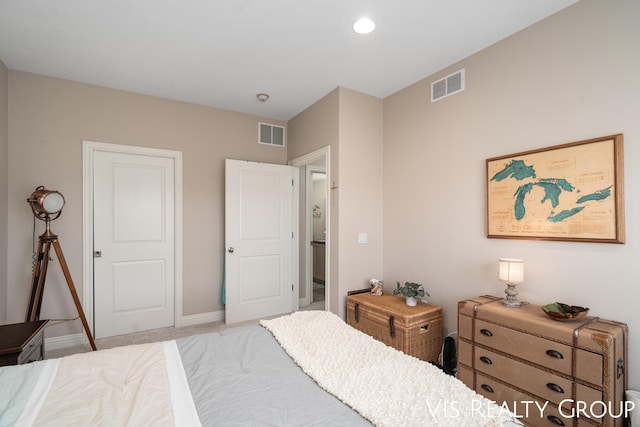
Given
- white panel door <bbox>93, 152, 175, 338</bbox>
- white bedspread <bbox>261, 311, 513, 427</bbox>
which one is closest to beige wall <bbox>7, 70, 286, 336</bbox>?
white panel door <bbox>93, 152, 175, 338</bbox>

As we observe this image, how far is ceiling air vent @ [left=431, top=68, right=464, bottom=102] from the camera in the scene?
2.68 meters

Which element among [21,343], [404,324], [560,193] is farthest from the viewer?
[404,324]

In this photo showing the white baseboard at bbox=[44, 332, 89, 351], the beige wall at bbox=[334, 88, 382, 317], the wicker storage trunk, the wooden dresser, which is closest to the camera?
the wooden dresser

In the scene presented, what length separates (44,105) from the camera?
9.75 feet

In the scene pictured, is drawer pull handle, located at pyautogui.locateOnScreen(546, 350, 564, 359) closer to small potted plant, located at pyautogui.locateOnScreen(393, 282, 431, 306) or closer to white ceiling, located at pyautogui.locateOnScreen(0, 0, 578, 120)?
small potted plant, located at pyautogui.locateOnScreen(393, 282, 431, 306)

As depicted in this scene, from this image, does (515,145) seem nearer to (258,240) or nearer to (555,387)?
(555,387)

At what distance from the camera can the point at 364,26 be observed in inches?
87.4

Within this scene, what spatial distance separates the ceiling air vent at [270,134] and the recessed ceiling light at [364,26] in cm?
215

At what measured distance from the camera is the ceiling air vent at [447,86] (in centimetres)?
268

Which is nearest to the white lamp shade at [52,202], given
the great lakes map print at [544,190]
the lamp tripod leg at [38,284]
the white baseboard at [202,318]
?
the lamp tripod leg at [38,284]

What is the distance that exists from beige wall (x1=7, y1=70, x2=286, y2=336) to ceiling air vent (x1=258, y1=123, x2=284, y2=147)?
8 cm

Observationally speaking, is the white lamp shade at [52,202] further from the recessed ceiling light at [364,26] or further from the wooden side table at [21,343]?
the recessed ceiling light at [364,26]

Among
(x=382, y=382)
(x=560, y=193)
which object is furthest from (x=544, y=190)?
(x=382, y=382)

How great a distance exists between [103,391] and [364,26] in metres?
2.57
